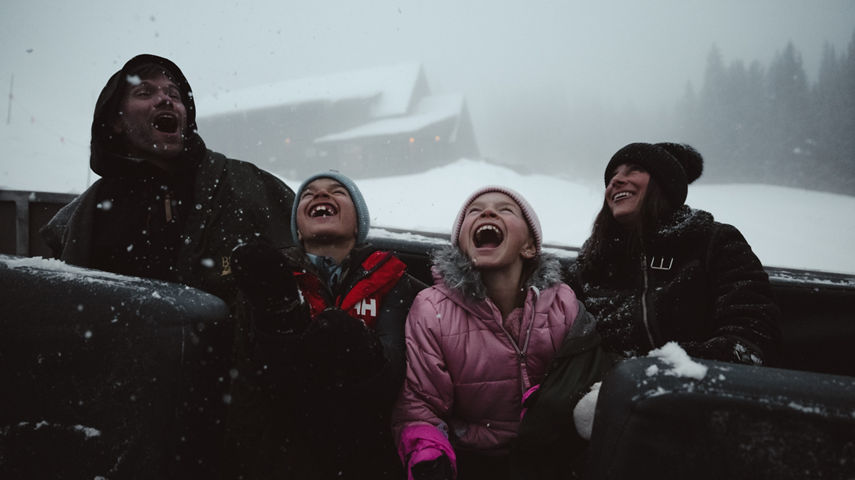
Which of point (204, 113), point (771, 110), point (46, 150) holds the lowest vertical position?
point (46, 150)

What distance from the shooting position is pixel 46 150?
39125 mm

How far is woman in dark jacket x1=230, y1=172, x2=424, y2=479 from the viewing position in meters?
1.36

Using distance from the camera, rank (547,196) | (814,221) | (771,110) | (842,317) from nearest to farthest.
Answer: (842,317)
(814,221)
(547,196)
(771,110)

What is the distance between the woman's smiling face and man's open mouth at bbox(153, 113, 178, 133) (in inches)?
84.8

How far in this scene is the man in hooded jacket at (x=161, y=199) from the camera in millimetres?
2059

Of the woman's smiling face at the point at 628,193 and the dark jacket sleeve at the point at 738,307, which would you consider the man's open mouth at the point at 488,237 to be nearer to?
the woman's smiling face at the point at 628,193

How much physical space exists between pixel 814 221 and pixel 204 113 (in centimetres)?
4508

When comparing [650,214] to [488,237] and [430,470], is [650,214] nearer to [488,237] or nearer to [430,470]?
[488,237]

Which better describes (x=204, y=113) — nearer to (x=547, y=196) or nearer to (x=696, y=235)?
(x=547, y=196)

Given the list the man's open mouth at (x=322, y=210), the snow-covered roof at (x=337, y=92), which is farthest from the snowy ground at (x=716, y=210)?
the snow-covered roof at (x=337, y=92)

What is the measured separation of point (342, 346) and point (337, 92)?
40.4 meters

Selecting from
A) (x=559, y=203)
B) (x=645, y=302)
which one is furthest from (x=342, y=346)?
(x=559, y=203)

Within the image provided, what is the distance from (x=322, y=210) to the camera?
196 centimetres

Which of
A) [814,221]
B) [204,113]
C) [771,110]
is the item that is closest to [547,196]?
[814,221]
